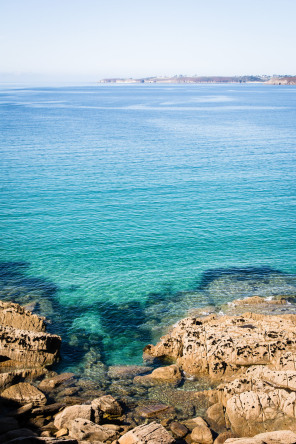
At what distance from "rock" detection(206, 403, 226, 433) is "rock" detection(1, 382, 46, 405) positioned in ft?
27.6

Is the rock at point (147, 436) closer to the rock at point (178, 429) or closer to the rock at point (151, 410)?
the rock at point (178, 429)

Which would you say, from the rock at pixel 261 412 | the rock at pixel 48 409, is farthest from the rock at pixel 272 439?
the rock at pixel 48 409

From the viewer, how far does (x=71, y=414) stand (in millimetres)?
19797

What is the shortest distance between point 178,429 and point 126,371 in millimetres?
6622

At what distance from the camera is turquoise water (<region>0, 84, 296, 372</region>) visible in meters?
33.6

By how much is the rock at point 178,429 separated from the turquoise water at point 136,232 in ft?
24.3

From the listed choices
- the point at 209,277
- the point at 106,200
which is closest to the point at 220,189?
the point at 106,200

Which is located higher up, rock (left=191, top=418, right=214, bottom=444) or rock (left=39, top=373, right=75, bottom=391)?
rock (left=191, top=418, right=214, bottom=444)

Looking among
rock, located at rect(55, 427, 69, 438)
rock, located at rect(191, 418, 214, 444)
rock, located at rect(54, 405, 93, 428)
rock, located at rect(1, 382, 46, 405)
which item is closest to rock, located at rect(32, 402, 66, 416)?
rock, located at rect(1, 382, 46, 405)

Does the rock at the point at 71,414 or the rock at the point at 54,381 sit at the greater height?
the rock at the point at 71,414

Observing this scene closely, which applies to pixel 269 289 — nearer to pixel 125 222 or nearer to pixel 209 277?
pixel 209 277

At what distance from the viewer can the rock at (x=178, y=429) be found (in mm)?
19547

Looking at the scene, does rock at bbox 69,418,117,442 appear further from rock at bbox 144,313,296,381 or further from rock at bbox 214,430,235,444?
rock at bbox 144,313,296,381

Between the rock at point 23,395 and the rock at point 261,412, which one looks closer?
the rock at point 261,412
